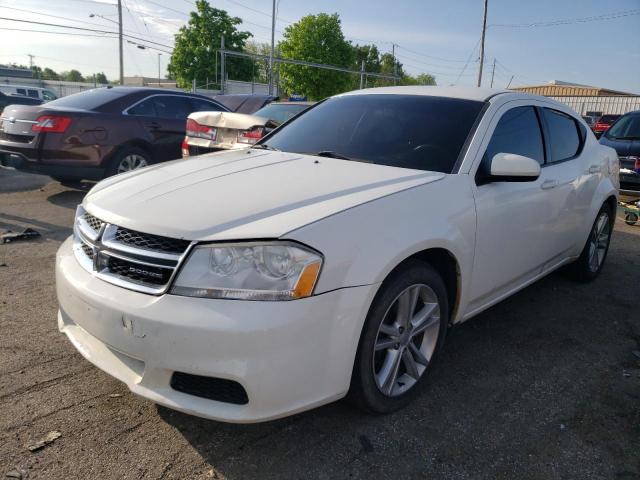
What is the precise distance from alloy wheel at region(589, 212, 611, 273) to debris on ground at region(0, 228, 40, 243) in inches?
214

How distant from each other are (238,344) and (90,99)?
6848 millimetres

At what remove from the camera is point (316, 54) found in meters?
51.7

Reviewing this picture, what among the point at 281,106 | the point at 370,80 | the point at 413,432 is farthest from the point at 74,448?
the point at 370,80

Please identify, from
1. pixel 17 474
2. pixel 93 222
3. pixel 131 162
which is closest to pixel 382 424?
pixel 17 474

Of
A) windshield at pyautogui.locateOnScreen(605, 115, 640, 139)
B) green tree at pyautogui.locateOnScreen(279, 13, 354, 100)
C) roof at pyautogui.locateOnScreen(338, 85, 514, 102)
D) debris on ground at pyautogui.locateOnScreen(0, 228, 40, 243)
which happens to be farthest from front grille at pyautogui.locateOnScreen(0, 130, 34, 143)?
green tree at pyautogui.locateOnScreen(279, 13, 354, 100)

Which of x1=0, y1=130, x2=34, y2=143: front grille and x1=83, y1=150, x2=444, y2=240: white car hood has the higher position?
x1=83, y1=150, x2=444, y2=240: white car hood

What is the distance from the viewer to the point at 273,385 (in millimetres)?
2035

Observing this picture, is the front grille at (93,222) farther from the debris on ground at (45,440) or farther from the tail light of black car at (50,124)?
the tail light of black car at (50,124)

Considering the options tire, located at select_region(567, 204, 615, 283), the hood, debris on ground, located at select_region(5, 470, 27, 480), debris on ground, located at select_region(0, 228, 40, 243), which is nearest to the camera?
debris on ground, located at select_region(5, 470, 27, 480)

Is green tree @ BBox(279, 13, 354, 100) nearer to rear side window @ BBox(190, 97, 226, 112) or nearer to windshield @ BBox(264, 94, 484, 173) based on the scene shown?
rear side window @ BBox(190, 97, 226, 112)

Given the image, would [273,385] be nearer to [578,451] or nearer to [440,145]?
[578,451]

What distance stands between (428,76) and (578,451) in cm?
11565

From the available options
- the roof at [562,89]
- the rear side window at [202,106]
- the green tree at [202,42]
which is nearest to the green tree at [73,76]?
the green tree at [202,42]

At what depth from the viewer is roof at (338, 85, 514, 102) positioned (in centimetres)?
352
